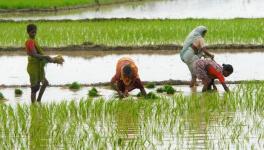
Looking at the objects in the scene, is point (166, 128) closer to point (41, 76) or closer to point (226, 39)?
point (41, 76)

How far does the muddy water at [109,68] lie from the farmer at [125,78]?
2584 millimetres

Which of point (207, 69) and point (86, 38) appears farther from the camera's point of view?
point (86, 38)

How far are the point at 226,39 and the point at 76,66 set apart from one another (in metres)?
3.87

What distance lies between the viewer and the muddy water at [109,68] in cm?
1216

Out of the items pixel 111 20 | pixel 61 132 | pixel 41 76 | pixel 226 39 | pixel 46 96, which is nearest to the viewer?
pixel 61 132

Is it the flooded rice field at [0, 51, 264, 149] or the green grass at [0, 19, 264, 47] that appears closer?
the flooded rice field at [0, 51, 264, 149]

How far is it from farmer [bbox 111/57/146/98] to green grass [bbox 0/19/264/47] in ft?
21.9

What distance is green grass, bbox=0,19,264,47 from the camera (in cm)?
1628

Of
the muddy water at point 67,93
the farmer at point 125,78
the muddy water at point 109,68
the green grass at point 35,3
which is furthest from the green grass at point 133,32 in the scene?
the green grass at point 35,3

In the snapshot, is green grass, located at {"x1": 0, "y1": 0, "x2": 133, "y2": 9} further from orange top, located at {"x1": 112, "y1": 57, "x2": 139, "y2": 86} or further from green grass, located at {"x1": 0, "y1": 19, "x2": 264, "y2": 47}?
orange top, located at {"x1": 112, "y1": 57, "x2": 139, "y2": 86}

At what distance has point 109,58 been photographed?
1460 cm

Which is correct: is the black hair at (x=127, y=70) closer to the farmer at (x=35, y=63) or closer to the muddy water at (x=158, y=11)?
the farmer at (x=35, y=63)

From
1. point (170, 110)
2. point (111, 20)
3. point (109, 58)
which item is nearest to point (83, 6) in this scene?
point (111, 20)

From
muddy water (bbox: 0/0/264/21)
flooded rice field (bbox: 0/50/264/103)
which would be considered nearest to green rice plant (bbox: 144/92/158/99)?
flooded rice field (bbox: 0/50/264/103)
